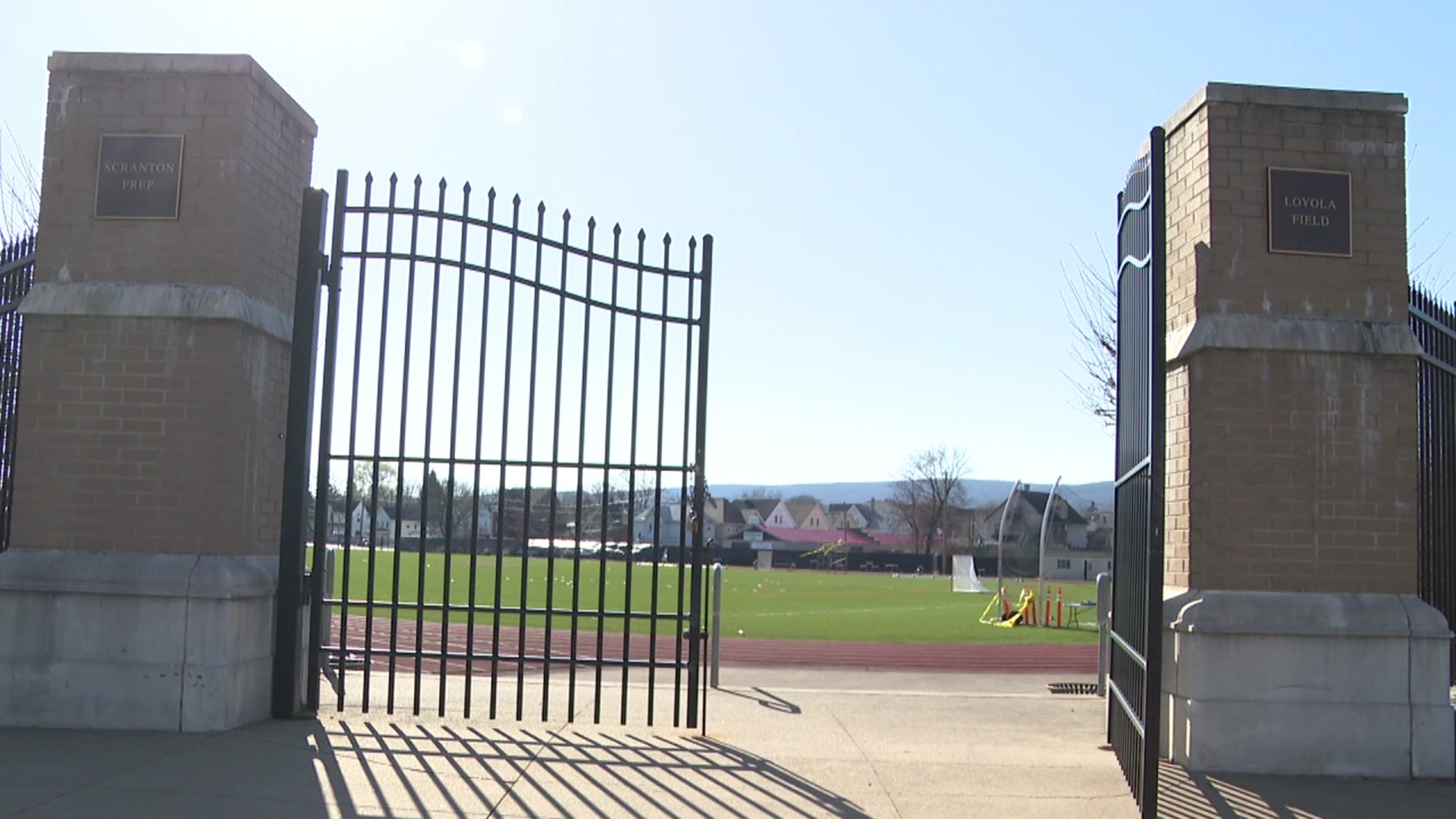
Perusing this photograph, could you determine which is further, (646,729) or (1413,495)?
(646,729)

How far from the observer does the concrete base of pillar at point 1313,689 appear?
692cm

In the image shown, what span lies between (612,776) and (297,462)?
313 cm

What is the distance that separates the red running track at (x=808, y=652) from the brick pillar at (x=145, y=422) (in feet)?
19.3

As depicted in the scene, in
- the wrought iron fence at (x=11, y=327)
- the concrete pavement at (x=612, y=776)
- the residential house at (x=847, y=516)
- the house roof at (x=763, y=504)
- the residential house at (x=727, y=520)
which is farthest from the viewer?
the house roof at (x=763, y=504)

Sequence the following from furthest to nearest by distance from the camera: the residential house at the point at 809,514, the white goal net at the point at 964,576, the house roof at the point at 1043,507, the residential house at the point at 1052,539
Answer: the residential house at the point at 809,514 → the house roof at the point at 1043,507 → the residential house at the point at 1052,539 → the white goal net at the point at 964,576

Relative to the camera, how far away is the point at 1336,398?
7172mm

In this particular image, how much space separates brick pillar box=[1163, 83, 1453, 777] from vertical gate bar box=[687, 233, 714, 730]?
2897 millimetres

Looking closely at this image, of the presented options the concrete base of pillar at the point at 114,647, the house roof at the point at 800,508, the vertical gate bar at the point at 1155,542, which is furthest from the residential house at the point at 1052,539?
the vertical gate bar at the point at 1155,542

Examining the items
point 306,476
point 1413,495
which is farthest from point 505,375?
point 1413,495

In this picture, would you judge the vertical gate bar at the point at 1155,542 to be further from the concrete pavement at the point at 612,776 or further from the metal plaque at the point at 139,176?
the metal plaque at the point at 139,176

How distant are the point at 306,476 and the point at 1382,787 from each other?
6791 mm

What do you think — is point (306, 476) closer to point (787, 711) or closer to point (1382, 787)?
point (787, 711)

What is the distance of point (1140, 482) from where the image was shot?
6.68m

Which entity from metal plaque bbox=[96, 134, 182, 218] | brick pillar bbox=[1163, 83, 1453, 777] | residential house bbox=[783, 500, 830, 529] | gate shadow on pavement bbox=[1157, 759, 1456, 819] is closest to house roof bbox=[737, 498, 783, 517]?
residential house bbox=[783, 500, 830, 529]
